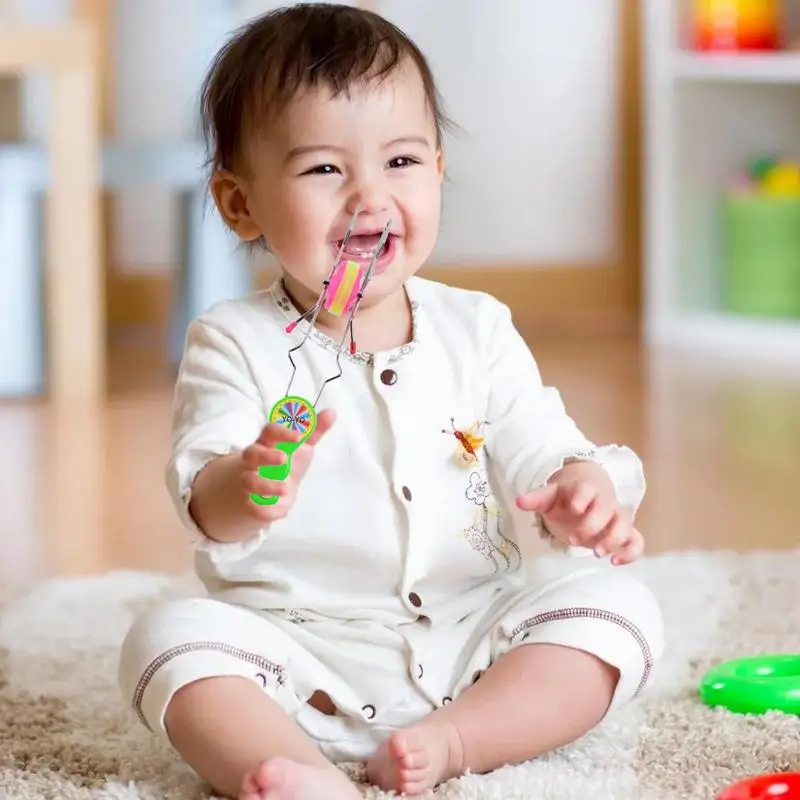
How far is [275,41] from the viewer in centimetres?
93

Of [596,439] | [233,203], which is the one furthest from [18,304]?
[233,203]

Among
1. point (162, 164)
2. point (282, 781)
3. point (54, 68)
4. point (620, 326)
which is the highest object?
point (54, 68)

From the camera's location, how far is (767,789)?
792 millimetres

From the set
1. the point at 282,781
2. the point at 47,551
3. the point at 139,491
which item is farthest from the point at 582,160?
the point at 282,781

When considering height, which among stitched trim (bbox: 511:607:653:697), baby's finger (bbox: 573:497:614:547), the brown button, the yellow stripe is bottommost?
the brown button

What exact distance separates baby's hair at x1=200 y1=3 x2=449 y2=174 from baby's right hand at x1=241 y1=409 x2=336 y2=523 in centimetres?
22

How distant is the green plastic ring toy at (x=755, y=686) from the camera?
99cm

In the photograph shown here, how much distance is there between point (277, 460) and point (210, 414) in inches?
5.9

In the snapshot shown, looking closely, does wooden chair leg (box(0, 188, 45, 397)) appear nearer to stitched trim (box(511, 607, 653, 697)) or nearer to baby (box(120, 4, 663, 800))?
baby (box(120, 4, 663, 800))

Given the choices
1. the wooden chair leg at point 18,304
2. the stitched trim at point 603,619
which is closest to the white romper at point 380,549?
the stitched trim at point 603,619

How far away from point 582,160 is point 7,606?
76.5 inches

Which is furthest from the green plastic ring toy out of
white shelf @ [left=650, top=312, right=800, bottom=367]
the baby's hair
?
white shelf @ [left=650, top=312, right=800, bottom=367]

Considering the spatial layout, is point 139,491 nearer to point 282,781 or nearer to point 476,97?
point 282,781

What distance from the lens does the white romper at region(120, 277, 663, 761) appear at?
3.00ft
